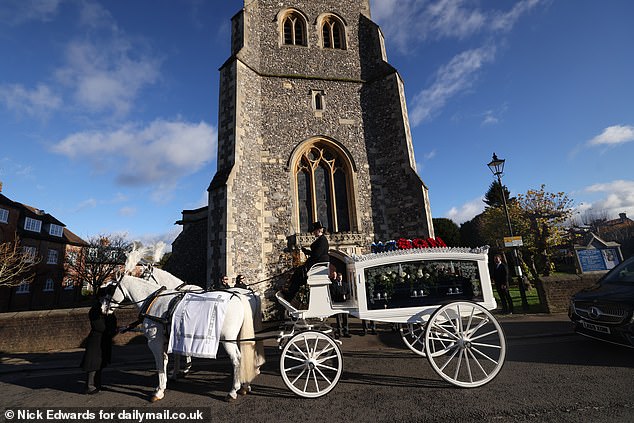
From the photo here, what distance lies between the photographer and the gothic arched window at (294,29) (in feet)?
49.4

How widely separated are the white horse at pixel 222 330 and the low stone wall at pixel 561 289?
28.6 feet

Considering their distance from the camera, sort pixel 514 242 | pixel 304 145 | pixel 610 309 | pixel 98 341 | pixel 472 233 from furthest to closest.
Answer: pixel 472 233 → pixel 304 145 → pixel 514 242 → pixel 610 309 → pixel 98 341

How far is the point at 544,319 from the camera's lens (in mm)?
7699

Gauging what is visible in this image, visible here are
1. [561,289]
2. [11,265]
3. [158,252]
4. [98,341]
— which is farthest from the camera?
[11,265]

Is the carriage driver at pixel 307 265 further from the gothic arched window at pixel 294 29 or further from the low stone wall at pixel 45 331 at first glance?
the gothic arched window at pixel 294 29

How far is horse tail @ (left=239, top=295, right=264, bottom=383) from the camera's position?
13.2ft

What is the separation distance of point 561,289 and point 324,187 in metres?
9.16

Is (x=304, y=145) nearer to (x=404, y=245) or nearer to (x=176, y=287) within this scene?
(x=404, y=245)

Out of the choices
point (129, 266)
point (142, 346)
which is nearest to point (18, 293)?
point (142, 346)

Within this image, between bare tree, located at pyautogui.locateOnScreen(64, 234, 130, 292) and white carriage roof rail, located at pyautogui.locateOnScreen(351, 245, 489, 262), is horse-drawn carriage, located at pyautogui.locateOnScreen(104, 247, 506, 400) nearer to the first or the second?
white carriage roof rail, located at pyautogui.locateOnScreen(351, 245, 489, 262)

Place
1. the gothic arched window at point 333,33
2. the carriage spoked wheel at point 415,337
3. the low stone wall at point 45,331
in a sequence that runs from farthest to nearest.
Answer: the gothic arched window at point 333,33
the low stone wall at point 45,331
the carriage spoked wheel at point 415,337

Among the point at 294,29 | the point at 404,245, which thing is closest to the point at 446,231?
the point at 294,29

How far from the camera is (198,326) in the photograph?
3.94 metres

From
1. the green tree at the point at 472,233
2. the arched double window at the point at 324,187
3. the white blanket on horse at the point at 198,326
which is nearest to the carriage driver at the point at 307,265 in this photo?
the white blanket on horse at the point at 198,326
